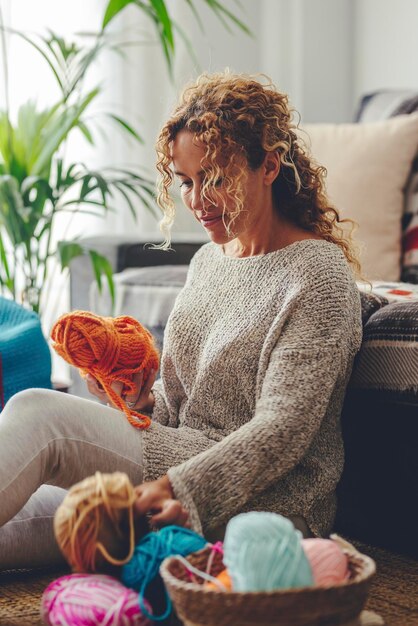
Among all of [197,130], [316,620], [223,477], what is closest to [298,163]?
[197,130]

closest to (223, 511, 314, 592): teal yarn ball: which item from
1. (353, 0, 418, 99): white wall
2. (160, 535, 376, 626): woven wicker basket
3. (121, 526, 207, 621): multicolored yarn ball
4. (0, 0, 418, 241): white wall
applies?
(160, 535, 376, 626): woven wicker basket

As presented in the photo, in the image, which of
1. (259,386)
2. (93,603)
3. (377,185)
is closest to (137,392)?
(259,386)

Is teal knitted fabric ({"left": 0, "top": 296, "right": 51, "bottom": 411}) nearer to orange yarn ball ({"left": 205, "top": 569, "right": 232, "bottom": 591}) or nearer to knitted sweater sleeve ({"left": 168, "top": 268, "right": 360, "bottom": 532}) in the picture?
knitted sweater sleeve ({"left": 168, "top": 268, "right": 360, "bottom": 532})

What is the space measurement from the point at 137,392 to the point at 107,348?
15 cm

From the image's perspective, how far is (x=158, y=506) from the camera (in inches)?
49.1

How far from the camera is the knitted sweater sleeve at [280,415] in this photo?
4.30 ft

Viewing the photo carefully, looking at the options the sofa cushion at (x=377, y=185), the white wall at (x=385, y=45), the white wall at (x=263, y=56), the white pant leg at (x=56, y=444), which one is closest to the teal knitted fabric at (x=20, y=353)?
the white pant leg at (x=56, y=444)

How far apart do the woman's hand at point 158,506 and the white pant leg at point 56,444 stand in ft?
0.46

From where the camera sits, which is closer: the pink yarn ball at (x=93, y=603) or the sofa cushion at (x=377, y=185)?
the pink yarn ball at (x=93, y=603)

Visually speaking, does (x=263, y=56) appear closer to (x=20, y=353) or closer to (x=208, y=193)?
(x=20, y=353)

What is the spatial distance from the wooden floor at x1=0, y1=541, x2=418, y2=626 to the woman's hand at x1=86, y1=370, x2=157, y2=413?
311 mm

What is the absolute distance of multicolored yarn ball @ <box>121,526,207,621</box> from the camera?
118cm

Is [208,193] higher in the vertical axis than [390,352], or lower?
higher

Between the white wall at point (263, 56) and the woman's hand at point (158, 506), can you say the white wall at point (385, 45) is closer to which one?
the white wall at point (263, 56)
